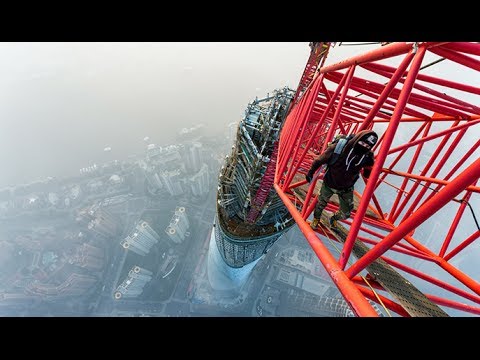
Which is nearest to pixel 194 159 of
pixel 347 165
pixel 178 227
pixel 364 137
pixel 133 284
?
pixel 178 227

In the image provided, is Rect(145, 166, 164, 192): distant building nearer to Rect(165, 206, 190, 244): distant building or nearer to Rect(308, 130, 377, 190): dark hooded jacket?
Rect(165, 206, 190, 244): distant building

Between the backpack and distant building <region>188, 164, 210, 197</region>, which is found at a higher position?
the backpack

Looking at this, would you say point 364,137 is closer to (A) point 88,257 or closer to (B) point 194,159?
(A) point 88,257

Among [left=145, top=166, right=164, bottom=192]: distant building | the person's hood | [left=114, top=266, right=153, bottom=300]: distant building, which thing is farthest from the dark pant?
[left=145, top=166, right=164, bottom=192]: distant building

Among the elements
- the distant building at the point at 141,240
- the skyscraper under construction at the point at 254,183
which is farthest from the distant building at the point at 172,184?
the skyscraper under construction at the point at 254,183

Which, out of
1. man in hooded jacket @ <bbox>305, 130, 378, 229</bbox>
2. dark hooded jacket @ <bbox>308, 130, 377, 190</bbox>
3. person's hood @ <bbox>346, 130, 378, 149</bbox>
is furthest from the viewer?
dark hooded jacket @ <bbox>308, 130, 377, 190</bbox>
